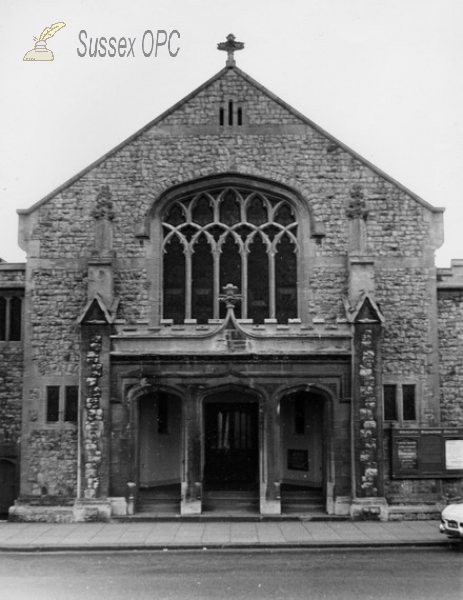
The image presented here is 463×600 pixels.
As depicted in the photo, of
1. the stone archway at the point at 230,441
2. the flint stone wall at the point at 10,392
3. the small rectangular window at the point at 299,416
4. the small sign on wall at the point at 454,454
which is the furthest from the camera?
the small rectangular window at the point at 299,416

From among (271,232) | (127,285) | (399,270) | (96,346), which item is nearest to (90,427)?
(96,346)

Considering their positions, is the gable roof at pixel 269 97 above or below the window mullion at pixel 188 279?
above

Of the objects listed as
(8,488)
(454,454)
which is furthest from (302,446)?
(8,488)

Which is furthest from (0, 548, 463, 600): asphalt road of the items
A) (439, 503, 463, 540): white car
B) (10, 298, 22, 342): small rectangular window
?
(10, 298, 22, 342): small rectangular window

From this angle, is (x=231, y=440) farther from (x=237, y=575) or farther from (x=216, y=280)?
(x=237, y=575)

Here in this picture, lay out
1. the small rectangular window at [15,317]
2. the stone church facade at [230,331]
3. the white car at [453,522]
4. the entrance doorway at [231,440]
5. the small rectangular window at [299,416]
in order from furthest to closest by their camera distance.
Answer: the small rectangular window at [299,416]
the entrance doorway at [231,440]
the small rectangular window at [15,317]
the stone church facade at [230,331]
the white car at [453,522]

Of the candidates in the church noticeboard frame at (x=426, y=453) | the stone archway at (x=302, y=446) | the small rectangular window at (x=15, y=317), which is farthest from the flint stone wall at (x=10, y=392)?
the church noticeboard frame at (x=426, y=453)

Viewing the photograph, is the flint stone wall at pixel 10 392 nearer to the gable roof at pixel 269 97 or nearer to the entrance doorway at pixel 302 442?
the gable roof at pixel 269 97

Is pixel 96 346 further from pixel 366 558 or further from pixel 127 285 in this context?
pixel 366 558

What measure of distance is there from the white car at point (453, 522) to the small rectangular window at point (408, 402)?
4273 millimetres

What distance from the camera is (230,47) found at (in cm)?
2148

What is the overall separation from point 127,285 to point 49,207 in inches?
124

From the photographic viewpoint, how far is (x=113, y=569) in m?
13.5

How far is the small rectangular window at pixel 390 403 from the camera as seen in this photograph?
19.8 meters
